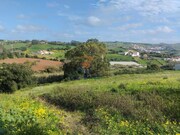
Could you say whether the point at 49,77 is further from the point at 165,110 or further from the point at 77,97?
the point at 165,110

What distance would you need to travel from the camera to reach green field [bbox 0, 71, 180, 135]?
7.70 meters

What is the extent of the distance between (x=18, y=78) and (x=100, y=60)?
12561mm

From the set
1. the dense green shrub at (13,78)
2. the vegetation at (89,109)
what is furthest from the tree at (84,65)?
the vegetation at (89,109)

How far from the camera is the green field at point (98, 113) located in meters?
7.70

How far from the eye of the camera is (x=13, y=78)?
29.1 m

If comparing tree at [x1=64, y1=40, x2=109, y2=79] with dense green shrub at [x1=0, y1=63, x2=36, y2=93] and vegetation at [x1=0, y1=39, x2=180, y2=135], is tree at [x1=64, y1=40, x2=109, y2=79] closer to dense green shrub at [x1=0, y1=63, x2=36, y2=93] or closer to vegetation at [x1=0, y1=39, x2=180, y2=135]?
dense green shrub at [x1=0, y1=63, x2=36, y2=93]

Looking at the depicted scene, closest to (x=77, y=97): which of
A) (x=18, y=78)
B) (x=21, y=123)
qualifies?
(x=21, y=123)

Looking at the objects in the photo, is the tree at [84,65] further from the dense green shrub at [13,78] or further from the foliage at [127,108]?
the foliage at [127,108]

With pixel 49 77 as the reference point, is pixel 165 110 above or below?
above

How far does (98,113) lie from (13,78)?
19.5 meters

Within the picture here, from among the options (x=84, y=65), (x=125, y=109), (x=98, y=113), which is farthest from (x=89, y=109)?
(x=84, y=65)

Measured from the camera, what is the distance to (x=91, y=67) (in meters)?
37.1

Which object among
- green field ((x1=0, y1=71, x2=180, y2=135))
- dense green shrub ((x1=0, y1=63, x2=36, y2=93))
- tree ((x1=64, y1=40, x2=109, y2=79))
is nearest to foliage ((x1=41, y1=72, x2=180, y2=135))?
green field ((x1=0, y1=71, x2=180, y2=135))

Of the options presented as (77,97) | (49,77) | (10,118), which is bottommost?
(49,77)
